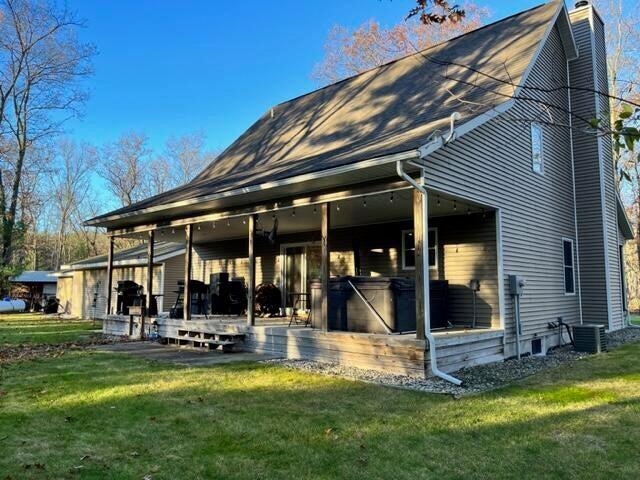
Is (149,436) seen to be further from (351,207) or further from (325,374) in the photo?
(351,207)

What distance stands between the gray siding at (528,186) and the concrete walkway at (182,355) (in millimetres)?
4425

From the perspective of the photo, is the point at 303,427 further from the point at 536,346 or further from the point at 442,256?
the point at 536,346

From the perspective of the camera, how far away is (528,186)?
10109mm

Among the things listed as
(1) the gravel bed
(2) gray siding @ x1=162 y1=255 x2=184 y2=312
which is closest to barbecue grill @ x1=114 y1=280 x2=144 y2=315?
(2) gray siding @ x1=162 y1=255 x2=184 y2=312

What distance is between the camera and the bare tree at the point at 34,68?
23.5m

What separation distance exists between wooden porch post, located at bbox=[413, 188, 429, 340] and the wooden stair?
160 inches

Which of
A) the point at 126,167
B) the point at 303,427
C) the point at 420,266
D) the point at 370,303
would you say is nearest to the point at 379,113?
the point at 370,303

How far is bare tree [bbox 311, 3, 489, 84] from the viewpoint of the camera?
22.5 metres

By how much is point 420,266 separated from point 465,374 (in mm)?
1808

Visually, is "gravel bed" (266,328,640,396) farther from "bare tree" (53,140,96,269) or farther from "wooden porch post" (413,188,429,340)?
"bare tree" (53,140,96,269)

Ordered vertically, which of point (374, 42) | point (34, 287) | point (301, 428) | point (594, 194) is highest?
point (374, 42)

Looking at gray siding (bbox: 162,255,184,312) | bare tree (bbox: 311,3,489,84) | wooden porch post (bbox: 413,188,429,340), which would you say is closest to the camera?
wooden porch post (bbox: 413,188,429,340)

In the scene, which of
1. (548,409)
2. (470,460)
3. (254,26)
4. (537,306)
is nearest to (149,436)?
(470,460)

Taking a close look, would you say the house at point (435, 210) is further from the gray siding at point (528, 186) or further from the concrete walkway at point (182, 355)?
the concrete walkway at point (182, 355)
